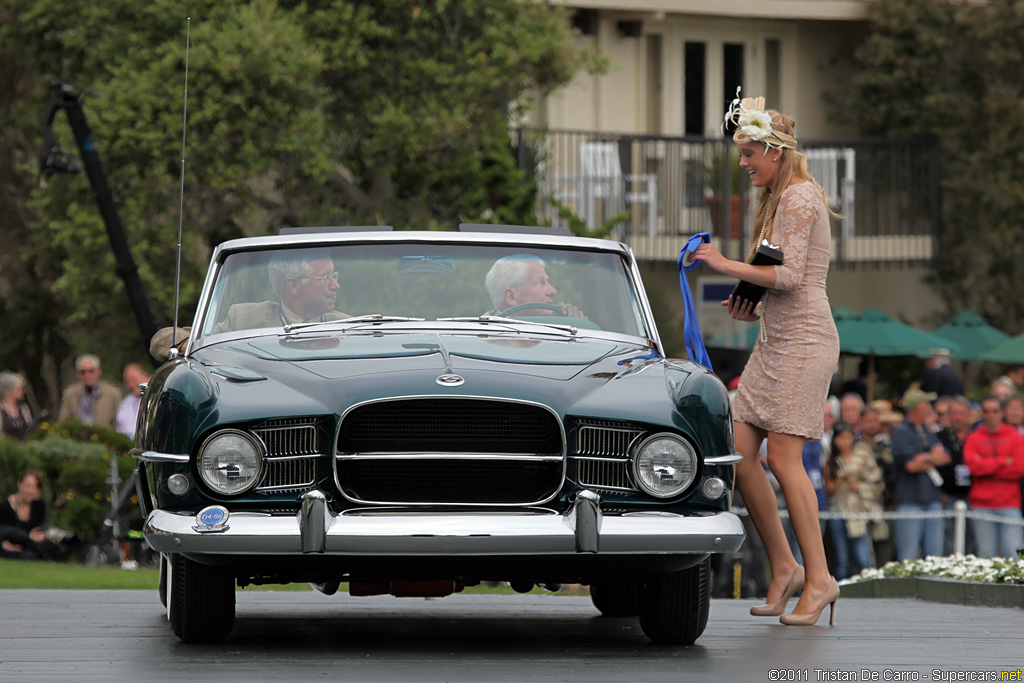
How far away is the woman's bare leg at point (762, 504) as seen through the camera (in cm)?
751

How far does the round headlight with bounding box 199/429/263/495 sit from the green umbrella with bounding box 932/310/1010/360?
845 inches

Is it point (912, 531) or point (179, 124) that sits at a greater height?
point (179, 124)

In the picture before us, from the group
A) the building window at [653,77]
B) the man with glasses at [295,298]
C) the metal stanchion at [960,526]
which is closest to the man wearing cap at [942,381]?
the metal stanchion at [960,526]

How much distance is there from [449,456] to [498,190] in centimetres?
1690

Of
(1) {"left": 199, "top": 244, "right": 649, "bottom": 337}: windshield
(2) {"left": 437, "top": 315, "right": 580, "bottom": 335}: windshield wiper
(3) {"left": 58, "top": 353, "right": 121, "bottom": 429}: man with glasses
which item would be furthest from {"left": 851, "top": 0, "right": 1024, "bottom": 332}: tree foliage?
(2) {"left": 437, "top": 315, "right": 580, "bottom": 335}: windshield wiper

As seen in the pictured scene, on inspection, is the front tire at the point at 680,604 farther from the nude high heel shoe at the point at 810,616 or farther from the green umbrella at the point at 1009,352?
the green umbrella at the point at 1009,352

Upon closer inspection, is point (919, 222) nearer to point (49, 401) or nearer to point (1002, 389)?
point (1002, 389)

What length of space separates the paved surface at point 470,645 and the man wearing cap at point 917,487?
22.1 ft

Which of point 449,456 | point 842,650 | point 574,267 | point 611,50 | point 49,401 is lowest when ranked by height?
point 49,401

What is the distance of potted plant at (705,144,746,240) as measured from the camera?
2744 centimetres

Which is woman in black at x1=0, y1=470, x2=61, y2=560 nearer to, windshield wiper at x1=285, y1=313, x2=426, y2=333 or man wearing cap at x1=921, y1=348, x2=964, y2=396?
windshield wiper at x1=285, y1=313, x2=426, y2=333

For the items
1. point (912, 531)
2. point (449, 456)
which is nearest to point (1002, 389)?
point (912, 531)

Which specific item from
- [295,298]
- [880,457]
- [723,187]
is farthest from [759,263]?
[723,187]

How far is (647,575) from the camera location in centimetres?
638
